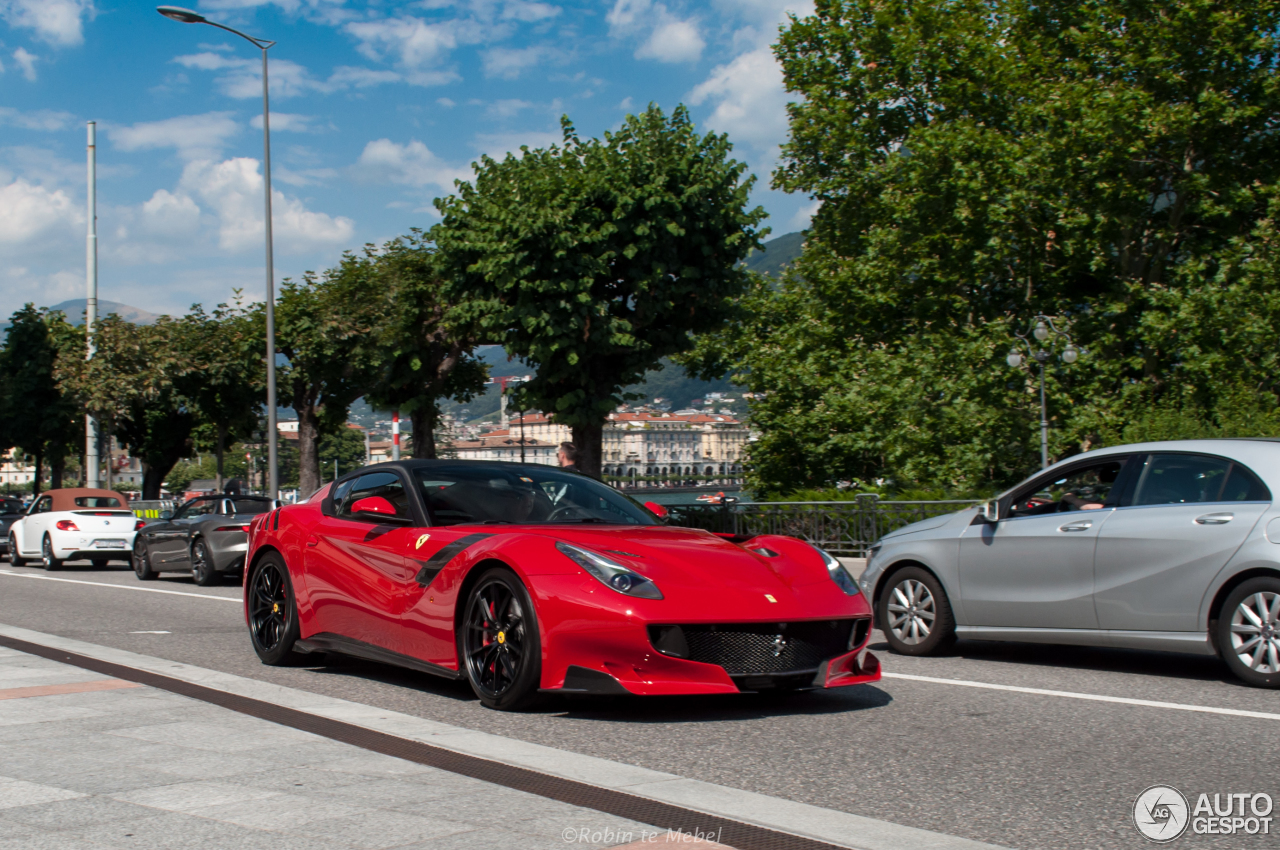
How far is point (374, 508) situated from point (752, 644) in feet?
8.73

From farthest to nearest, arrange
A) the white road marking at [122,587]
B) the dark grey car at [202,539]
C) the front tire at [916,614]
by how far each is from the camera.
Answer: the dark grey car at [202,539], the white road marking at [122,587], the front tire at [916,614]

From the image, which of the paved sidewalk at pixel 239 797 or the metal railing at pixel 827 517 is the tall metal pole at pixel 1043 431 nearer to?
the metal railing at pixel 827 517

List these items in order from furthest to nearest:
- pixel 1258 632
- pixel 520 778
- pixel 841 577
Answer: pixel 1258 632
pixel 841 577
pixel 520 778

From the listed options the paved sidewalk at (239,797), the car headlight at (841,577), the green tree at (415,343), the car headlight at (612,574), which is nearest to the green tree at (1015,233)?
the green tree at (415,343)

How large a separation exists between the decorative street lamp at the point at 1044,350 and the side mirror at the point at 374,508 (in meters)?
23.3

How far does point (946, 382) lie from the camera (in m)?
30.7

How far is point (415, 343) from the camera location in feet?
118

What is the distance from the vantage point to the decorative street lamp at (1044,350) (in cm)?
2936

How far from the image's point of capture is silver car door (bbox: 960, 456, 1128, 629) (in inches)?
316

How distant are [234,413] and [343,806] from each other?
163 ft

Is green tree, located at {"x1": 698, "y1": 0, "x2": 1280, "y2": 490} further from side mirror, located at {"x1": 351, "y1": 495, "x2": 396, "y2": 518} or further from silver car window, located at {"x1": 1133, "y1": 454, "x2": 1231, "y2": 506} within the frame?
side mirror, located at {"x1": 351, "y1": 495, "x2": 396, "y2": 518}

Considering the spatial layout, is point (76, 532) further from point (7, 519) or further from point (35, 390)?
point (35, 390)

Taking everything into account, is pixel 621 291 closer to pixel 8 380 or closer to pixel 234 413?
pixel 234 413

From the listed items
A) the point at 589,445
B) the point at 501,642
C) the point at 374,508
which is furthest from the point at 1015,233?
the point at 501,642
